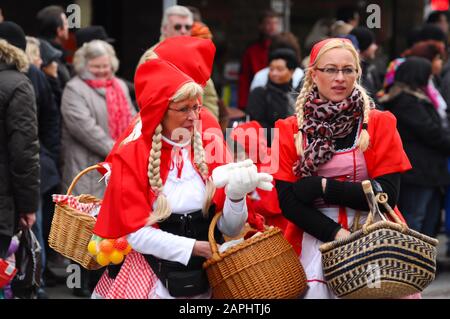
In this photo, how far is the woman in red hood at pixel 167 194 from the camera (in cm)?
496

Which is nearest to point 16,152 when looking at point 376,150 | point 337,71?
point 337,71

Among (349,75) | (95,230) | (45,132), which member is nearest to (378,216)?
(349,75)

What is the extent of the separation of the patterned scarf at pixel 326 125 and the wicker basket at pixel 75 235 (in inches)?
43.2

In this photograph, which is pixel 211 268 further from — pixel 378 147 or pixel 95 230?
pixel 378 147

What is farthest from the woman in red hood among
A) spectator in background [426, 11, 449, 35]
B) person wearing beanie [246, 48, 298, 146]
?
spectator in background [426, 11, 449, 35]

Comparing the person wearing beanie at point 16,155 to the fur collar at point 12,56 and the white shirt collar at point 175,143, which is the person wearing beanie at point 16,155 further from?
the white shirt collar at point 175,143

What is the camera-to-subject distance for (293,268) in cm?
497

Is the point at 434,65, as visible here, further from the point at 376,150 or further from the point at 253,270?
the point at 253,270

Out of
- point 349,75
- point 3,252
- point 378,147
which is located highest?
point 349,75

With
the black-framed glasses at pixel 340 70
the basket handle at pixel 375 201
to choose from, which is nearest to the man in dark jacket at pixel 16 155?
the black-framed glasses at pixel 340 70

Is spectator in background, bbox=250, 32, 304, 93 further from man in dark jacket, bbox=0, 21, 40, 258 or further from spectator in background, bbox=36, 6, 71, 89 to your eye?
man in dark jacket, bbox=0, 21, 40, 258

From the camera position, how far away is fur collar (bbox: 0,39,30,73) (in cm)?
729

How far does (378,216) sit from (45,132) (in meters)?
4.39

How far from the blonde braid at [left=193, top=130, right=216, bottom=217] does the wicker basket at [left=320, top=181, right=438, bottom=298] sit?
1.78 feet
